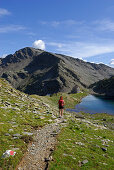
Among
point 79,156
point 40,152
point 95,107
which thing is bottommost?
point 95,107

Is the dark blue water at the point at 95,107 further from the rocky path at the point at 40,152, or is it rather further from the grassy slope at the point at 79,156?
the rocky path at the point at 40,152

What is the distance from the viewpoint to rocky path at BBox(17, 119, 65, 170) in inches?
389

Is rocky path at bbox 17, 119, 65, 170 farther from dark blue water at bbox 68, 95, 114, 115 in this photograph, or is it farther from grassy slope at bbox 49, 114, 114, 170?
dark blue water at bbox 68, 95, 114, 115

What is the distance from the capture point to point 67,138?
14977 millimetres

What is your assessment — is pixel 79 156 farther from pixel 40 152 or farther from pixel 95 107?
pixel 95 107

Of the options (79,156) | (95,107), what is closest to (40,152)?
(79,156)

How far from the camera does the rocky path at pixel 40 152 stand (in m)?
9.89

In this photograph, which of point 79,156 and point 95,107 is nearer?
point 79,156

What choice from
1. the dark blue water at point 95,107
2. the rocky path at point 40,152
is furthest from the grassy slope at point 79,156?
the dark blue water at point 95,107

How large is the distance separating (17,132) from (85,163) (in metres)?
7.53

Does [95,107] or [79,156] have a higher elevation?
[79,156]

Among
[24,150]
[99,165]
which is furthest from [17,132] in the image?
[99,165]

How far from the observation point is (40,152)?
38.2ft

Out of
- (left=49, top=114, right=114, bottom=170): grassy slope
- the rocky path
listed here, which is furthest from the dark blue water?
the rocky path
